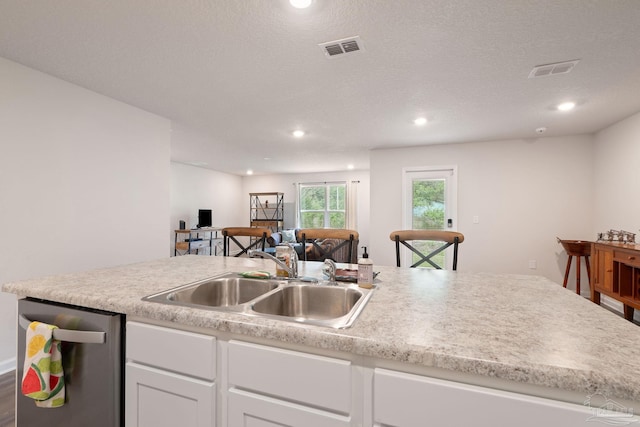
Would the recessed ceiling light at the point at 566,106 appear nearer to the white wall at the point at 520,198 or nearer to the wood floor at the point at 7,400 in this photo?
the white wall at the point at 520,198

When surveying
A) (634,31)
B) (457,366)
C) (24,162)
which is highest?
(634,31)

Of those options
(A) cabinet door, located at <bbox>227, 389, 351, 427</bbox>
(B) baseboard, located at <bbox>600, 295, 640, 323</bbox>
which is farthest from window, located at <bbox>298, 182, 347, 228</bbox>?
(A) cabinet door, located at <bbox>227, 389, 351, 427</bbox>

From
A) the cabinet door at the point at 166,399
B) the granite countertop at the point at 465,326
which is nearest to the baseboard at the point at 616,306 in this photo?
the granite countertop at the point at 465,326

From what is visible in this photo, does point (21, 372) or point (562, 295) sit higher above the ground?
point (562, 295)

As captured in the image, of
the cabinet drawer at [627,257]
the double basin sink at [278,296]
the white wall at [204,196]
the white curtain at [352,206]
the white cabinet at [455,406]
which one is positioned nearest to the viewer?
the white cabinet at [455,406]

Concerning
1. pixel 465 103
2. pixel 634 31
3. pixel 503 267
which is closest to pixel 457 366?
pixel 634 31

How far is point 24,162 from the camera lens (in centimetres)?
235

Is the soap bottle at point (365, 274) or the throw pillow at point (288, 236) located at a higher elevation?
the soap bottle at point (365, 274)

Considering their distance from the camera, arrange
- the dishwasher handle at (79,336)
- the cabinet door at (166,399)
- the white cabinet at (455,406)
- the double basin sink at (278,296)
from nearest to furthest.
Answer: the white cabinet at (455,406) → the cabinet door at (166,399) → the dishwasher handle at (79,336) → the double basin sink at (278,296)

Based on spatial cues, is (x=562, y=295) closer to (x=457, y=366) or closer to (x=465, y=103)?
(x=457, y=366)

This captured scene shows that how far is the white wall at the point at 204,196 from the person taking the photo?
6.92 meters

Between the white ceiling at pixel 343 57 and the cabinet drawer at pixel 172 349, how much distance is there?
173cm

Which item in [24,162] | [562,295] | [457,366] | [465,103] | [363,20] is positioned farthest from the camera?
[465,103]

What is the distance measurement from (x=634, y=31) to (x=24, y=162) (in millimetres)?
4492
